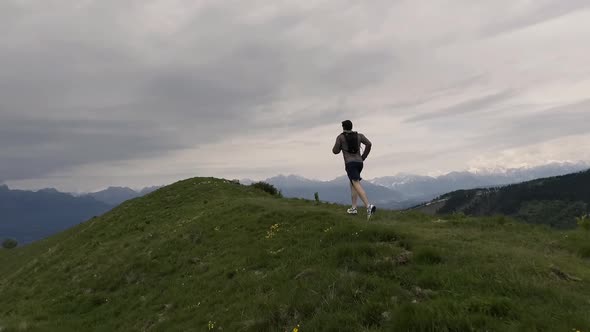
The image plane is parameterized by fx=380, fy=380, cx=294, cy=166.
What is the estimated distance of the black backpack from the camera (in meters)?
16.8

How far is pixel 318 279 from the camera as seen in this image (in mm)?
10320

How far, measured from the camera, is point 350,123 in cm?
1698

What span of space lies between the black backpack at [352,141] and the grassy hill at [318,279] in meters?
3.09

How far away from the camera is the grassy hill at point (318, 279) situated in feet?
24.6

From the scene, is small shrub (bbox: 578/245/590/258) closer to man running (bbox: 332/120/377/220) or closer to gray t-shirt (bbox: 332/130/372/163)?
man running (bbox: 332/120/377/220)

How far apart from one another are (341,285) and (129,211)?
34.5m

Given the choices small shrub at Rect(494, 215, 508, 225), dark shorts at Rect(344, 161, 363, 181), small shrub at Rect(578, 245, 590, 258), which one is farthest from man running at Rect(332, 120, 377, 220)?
small shrub at Rect(578, 245, 590, 258)

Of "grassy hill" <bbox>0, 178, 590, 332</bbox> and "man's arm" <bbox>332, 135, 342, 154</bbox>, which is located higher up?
"man's arm" <bbox>332, 135, 342, 154</bbox>

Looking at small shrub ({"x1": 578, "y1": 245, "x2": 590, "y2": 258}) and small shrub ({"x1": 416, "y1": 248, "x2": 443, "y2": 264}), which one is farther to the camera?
small shrub ({"x1": 578, "y1": 245, "x2": 590, "y2": 258})

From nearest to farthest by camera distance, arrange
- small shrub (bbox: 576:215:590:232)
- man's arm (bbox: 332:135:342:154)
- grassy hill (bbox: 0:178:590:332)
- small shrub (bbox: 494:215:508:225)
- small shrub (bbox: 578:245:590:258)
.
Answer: grassy hill (bbox: 0:178:590:332) → small shrub (bbox: 578:245:590:258) → small shrub (bbox: 576:215:590:232) → man's arm (bbox: 332:135:342:154) → small shrub (bbox: 494:215:508:225)

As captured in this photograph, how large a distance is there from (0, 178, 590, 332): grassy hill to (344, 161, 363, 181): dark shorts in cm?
187

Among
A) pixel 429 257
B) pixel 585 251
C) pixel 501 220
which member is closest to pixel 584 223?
pixel 501 220

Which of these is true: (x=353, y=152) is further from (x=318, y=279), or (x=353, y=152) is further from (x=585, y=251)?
(x=585, y=251)

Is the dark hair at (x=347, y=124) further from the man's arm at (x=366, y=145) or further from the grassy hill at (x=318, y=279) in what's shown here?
the grassy hill at (x=318, y=279)
